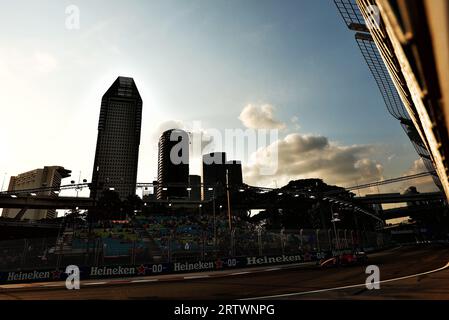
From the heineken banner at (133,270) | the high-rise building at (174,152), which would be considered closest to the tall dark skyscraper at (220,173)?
the heineken banner at (133,270)

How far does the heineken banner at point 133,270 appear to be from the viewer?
19.8 metres

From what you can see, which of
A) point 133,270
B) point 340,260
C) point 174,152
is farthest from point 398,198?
point 174,152

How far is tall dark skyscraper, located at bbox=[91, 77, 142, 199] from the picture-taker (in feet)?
540

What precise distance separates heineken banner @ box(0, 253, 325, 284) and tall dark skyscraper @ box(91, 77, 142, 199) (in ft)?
465

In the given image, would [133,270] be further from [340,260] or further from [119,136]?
[119,136]

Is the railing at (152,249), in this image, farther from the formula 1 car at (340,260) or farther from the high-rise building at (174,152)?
the high-rise building at (174,152)

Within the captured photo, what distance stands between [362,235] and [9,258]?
2104 inches

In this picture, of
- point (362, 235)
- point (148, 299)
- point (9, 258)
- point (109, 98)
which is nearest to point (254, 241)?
point (148, 299)

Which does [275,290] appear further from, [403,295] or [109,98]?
[109,98]

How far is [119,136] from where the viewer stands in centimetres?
17712

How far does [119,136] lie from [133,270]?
16893 cm

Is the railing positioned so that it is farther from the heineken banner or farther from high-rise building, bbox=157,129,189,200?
high-rise building, bbox=157,129,189,200

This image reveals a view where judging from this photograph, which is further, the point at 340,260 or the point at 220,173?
the point at 220,173
